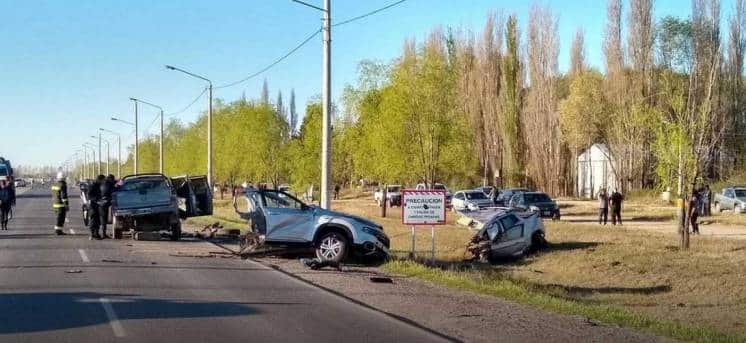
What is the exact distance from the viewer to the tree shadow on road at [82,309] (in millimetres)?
10172

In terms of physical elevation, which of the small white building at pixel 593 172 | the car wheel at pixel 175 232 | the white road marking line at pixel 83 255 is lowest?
the white road marking line at pixel 83 255

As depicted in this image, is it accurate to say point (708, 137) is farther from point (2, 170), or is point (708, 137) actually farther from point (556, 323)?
point (2, 170)

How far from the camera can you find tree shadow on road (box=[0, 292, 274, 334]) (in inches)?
400

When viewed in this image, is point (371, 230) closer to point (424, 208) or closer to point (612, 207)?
point (424, 208)

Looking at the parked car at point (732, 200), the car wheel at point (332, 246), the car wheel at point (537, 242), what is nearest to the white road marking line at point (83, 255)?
the car wheel at point (332, 246)

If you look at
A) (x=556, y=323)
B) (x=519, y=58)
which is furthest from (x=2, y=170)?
(x=556, y=323)

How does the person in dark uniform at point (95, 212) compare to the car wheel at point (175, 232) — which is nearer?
the person in dark uniform at point (95, 212)

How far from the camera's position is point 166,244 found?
23.9 m

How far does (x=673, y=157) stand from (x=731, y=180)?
32754 mm

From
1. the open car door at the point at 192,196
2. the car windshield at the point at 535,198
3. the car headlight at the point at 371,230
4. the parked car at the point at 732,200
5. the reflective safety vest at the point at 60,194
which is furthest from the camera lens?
the parked car at the point at 732,200

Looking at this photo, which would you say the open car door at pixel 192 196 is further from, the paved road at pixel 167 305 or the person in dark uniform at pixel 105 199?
the paved road at pixel 167 305

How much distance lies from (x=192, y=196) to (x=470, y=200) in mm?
24358

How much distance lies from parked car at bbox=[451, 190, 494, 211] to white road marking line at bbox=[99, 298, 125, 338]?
119 ft

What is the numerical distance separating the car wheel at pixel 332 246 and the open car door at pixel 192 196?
897 centimetres
